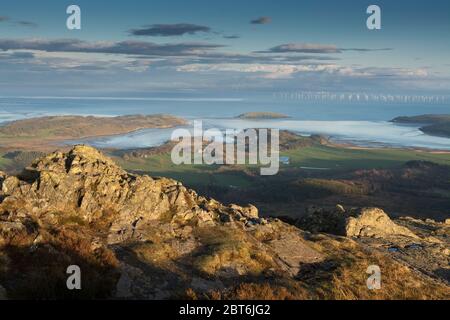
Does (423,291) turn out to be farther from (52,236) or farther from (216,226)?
(52,236)

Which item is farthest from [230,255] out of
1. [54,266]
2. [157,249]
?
[54,266]

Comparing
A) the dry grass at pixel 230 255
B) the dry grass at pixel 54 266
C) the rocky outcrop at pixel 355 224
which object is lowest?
the rocky outcrop at pixel 355 224

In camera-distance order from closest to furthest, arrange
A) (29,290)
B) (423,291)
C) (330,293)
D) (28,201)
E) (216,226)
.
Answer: (29,290), (330,293), (423,291), (28,201), (216,226)

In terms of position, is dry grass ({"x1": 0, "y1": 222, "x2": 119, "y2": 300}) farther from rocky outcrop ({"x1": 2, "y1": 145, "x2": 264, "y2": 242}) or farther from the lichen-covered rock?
the lichen-covered rock

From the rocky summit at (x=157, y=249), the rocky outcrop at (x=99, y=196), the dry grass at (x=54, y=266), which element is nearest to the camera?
the dry grass at (x=54, y=266)

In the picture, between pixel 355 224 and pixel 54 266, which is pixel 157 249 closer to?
pixel 54 266

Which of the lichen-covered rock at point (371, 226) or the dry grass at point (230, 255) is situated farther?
the lichen-covered rock at point (371, 226)

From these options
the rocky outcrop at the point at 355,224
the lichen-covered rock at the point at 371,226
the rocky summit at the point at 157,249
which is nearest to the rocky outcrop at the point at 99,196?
the rocky summit at the point at 157,249

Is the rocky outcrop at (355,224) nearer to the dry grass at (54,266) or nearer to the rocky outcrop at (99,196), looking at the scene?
the rocky outcrop at (99,196)
